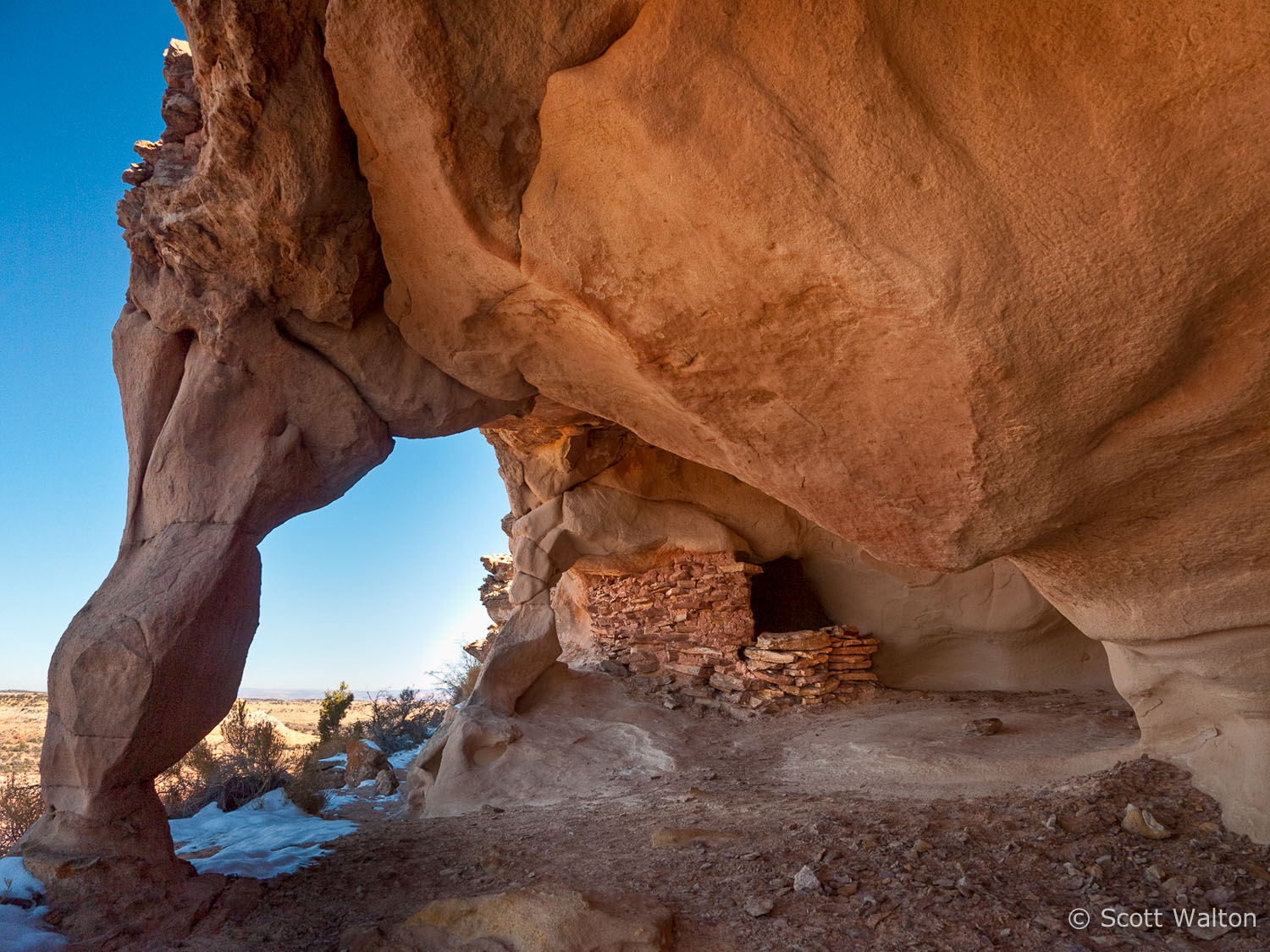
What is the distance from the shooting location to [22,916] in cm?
291

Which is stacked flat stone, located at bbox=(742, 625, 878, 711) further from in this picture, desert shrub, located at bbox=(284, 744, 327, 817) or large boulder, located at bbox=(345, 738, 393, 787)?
desert shrub, located at bbox=(284, 744, 327, 817)

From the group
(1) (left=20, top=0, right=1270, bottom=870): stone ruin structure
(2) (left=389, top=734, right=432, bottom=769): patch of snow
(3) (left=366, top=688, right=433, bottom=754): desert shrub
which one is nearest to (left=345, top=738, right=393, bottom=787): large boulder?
(2) (left=389, top=734, right=432, bottom=769): patch of snow

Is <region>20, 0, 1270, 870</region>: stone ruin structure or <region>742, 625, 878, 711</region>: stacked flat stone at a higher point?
<region>20, 0, 1270, 870</region>: stone ruin structure

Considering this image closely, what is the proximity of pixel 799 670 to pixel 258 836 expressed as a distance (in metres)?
4.35

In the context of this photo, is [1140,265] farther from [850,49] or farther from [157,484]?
[157,484]

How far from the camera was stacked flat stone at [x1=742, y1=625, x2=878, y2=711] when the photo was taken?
6.74 meters

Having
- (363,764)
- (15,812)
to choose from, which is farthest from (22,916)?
(363,764)

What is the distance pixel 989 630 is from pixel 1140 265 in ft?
17.3

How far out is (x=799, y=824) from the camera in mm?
3523

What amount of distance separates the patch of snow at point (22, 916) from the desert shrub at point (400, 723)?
5413mm

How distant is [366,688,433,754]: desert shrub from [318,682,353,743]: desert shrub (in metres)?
0.62

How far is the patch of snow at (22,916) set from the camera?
9.11 ft

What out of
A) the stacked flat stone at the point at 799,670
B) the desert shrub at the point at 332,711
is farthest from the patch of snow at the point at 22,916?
the desert shrub at the point at 332,711

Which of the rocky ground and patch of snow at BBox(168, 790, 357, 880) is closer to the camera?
the rocky ground
